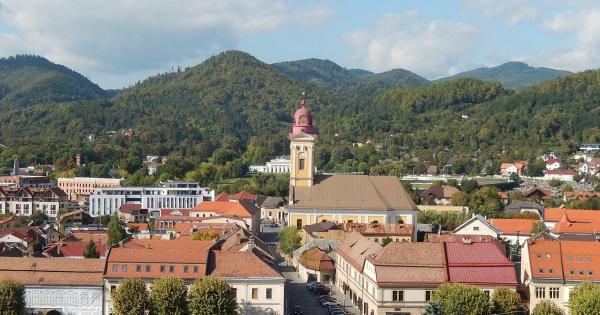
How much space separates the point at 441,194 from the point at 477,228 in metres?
36.1

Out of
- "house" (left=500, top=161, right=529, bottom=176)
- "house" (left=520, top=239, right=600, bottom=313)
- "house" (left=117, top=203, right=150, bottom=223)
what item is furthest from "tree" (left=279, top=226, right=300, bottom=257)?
"house" (left=500, top=161, right=529, bottom=176)

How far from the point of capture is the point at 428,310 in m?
35.0

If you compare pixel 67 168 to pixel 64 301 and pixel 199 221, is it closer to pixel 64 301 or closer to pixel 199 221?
pixel 199 221

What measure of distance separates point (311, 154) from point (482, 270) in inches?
1068

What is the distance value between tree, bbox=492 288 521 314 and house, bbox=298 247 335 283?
14665 mm

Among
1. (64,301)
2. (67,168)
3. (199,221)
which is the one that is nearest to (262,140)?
(67,168)

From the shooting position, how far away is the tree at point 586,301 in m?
34.8

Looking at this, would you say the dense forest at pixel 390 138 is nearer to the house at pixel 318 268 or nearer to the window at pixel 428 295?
the house at pixel 318 268

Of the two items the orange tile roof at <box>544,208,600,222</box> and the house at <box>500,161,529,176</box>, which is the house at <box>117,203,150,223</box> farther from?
the house at <box>500,161,529,176</box>

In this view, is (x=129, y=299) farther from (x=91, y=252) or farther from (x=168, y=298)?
(x=91, y=252)

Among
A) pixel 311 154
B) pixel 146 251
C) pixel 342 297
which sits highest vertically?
pixel 311 154

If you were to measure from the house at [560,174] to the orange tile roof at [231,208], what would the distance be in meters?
61.7

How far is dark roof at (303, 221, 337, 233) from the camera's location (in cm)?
5962

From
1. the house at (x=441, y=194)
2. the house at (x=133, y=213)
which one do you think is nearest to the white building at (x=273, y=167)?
the house at (x=441, y=194)
